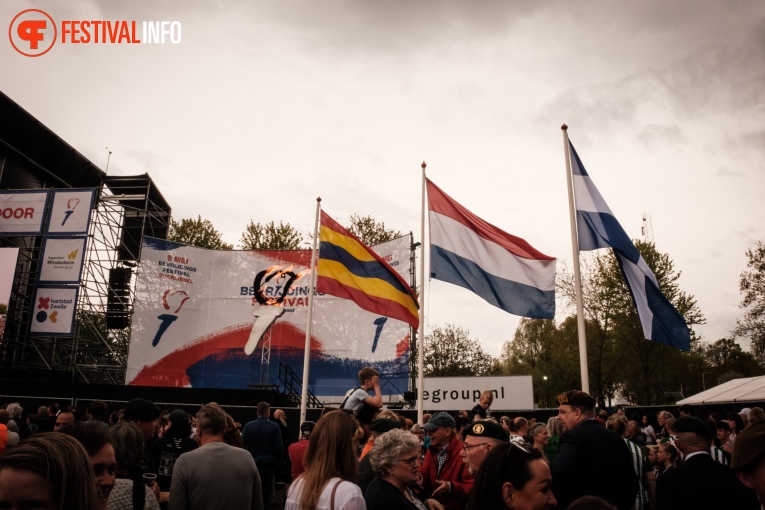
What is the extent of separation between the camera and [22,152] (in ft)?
95.0

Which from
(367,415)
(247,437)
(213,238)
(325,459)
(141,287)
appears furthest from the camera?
(213,238)

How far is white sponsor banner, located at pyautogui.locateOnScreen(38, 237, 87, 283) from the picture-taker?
80.5 ft

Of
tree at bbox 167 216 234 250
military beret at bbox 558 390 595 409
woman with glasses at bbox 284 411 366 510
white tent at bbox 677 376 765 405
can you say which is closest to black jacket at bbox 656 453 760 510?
military beret at bbox 558 390 595 409

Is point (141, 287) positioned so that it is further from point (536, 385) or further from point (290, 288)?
point (536, 385)

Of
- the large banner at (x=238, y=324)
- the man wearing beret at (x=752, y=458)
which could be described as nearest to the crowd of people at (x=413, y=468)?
the man wearing beret at (x=752, y=458)

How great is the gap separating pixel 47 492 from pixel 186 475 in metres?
2.84

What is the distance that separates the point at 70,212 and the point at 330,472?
81.9ft

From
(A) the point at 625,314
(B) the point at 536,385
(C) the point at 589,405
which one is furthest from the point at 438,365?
(C) the point at 589,405

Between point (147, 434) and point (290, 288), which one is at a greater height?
point (290, 288)

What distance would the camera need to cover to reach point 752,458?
2.35 metres

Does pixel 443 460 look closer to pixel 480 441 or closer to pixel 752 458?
pixel 480 441

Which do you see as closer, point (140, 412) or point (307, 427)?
point (140, 412)

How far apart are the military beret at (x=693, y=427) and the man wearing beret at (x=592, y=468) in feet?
1.93

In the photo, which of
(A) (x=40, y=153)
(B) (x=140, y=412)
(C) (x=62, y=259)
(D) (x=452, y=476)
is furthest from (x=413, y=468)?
(A) (x=40, y=153)
